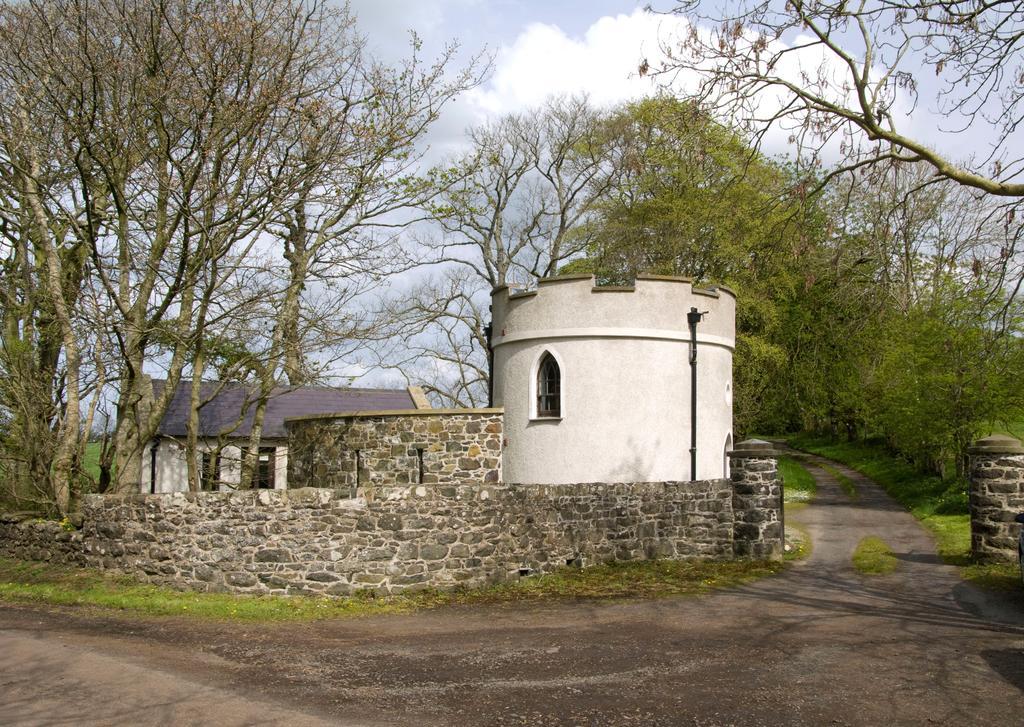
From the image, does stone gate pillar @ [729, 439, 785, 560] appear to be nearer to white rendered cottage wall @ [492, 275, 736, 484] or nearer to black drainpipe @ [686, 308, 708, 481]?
black drainpipe @ [686, 308, 708, 481]

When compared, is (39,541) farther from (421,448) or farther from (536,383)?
(536,383)

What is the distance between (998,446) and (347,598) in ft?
37.2

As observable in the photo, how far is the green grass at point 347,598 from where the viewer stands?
38.9 ft

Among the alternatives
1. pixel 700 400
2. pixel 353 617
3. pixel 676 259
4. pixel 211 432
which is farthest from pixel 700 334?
pixel 211 432

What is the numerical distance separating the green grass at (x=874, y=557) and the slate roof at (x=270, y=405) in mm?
13183

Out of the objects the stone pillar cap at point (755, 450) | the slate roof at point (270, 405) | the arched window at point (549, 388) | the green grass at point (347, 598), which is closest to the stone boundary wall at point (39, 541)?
the green grass at point (347, 598)

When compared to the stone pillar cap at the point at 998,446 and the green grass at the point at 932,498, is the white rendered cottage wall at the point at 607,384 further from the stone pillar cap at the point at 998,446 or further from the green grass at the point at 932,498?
the green grass at the point at 932,498

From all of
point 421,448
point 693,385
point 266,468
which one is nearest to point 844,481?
point 693,385

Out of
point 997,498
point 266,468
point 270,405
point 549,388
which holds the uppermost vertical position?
point 270,405

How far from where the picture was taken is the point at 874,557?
54.6 feet

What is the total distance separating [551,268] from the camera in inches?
1385

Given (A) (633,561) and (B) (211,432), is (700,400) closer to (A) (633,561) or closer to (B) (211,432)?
(A) (633,561)

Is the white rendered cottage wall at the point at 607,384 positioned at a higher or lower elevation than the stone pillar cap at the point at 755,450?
higher

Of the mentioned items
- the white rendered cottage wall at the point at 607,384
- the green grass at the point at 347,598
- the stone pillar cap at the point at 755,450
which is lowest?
the green grass at the point at 347,598
